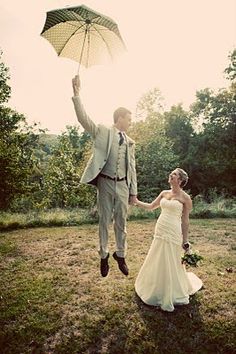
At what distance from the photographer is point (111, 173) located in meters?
5.00

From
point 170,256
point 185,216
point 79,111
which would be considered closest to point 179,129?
point 185,216

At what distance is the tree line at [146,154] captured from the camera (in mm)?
15961

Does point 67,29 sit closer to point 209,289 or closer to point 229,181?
point 209,289

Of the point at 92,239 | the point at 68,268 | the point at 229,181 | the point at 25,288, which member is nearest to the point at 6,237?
the point at 92,239

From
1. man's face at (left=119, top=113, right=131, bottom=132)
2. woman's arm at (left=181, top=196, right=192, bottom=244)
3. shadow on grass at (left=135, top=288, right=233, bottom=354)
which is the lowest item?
shadow on grass at (left=135, top=288, right=233, bottom=354)

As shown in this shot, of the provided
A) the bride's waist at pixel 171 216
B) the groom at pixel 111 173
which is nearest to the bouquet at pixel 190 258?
the bride's waist at pixel 171 216

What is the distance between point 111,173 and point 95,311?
7.13ft

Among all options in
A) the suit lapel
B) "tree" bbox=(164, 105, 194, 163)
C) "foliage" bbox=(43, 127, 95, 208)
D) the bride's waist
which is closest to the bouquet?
the bride's waist

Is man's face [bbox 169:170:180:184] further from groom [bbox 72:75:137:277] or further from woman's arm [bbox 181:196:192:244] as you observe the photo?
groom [bbox 72:75:137:277]

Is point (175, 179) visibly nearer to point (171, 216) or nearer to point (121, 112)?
point (171, 216)

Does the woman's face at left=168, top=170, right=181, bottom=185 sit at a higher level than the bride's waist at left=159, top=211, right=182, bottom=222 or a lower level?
higher

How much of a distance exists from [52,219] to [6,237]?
2.88 meters

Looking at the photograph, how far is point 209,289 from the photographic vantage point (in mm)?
6105

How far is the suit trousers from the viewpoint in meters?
5.02
